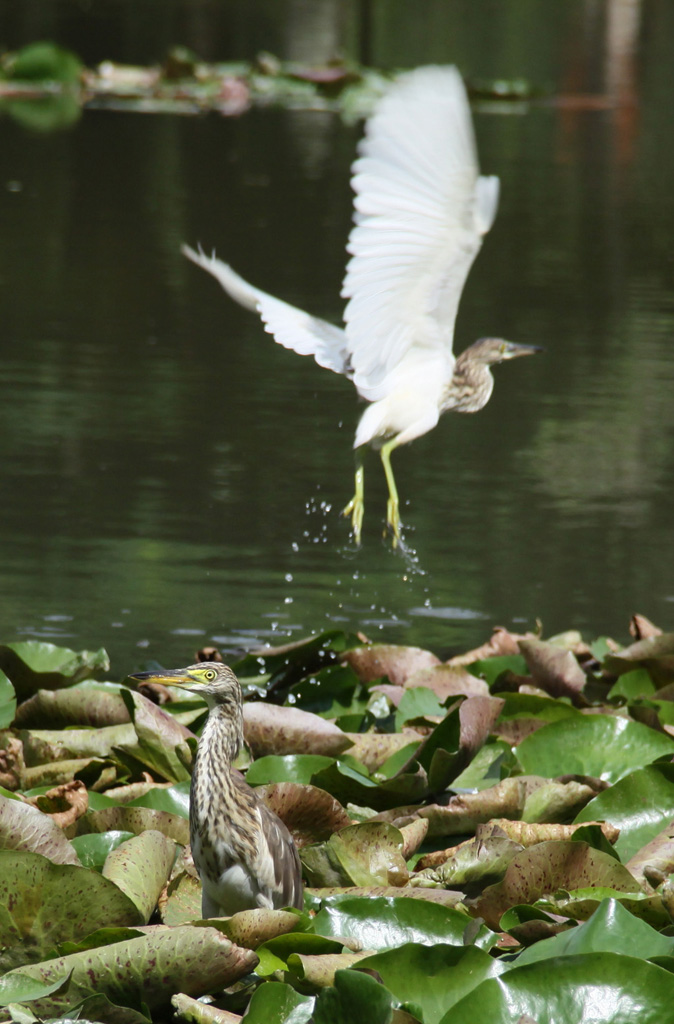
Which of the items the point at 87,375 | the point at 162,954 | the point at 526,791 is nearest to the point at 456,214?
the point at 526,791

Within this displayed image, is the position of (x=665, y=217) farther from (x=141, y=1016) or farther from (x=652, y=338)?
(x=141, y=1016)

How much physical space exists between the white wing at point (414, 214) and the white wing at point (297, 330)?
16 cm

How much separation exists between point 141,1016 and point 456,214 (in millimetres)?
2341

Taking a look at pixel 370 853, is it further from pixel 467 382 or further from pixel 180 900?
pixel 467 382

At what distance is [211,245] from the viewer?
30.7 ft

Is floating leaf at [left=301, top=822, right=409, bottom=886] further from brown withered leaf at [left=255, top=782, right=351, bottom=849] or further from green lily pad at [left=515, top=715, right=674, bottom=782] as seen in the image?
green lily pad at [left=515, top=715, right=674, bottom=782]

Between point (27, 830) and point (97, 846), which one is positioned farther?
point (97, 846)

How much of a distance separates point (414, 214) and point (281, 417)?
2638 millimetres

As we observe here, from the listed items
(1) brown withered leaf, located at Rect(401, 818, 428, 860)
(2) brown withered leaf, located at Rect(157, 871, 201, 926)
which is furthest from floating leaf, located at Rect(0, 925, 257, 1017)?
(1) brown withered leaf, located at Rect(401, 818, 428, 860)

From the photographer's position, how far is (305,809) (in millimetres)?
2637

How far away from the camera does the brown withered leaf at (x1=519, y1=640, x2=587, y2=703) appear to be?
11.2 ft

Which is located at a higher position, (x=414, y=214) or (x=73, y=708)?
(x=414, y=214)

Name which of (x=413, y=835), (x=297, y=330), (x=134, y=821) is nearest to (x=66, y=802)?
(x=134, y=821)

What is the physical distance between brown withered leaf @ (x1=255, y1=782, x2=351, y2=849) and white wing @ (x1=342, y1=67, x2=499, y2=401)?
1.69 metres
